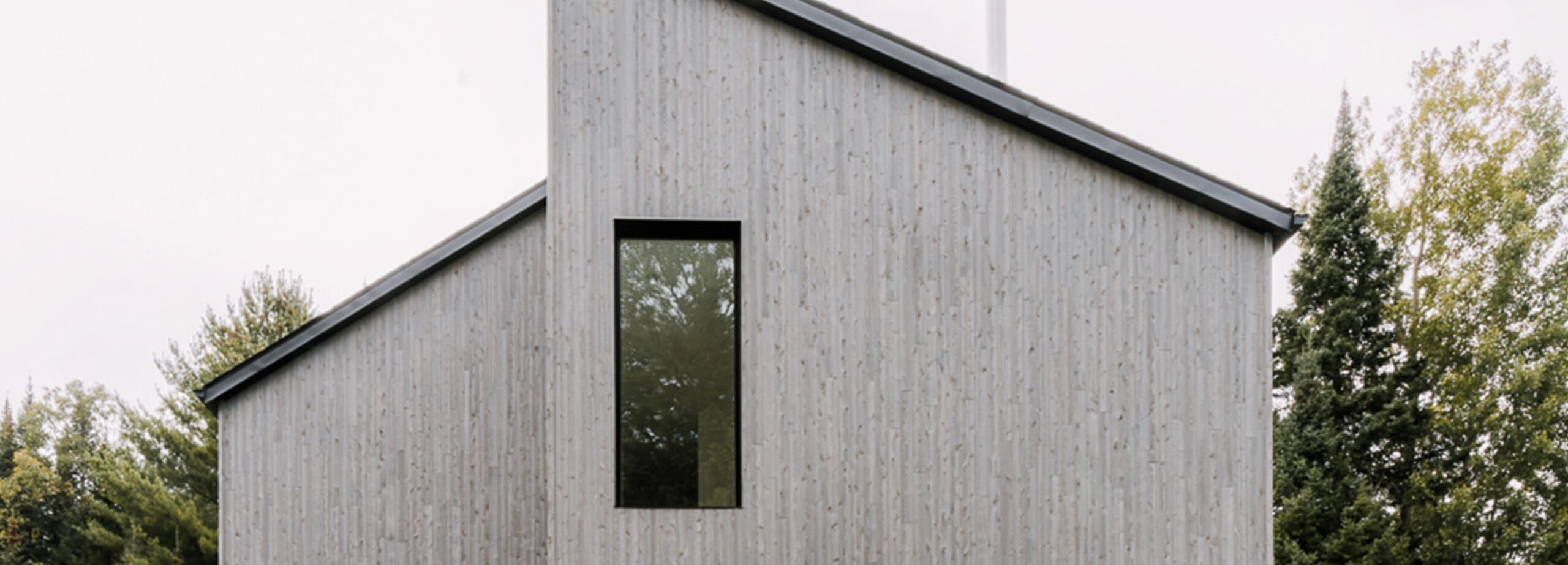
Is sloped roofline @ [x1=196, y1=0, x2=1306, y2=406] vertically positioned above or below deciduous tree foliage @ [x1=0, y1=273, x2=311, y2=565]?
above

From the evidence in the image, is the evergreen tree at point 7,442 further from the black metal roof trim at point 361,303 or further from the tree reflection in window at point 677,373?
the tree reflection in window at point 677,373

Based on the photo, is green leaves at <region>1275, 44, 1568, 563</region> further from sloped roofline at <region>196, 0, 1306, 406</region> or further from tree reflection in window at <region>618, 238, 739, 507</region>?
tree reflection in window at <region>618, 238, 739, 507</region>

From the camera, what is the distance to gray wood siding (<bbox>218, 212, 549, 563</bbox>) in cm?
592

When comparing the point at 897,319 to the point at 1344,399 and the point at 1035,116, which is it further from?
the point at 1344,399

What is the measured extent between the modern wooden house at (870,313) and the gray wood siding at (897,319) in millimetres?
13

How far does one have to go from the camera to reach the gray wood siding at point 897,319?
4035 millimetres

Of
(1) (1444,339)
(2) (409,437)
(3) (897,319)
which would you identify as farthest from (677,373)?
(1) (1444,339)

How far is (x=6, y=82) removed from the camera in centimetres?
2248

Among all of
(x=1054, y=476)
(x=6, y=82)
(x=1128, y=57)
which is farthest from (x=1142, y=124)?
(x=6, y=82)

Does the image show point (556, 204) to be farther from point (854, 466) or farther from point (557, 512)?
point (854, 466)

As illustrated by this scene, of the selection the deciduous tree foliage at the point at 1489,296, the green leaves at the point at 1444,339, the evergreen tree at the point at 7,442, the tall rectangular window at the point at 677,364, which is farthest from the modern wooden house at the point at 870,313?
the evergreen tree at the point at 7,442

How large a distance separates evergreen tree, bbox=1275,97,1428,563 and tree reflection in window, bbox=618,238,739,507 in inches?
550

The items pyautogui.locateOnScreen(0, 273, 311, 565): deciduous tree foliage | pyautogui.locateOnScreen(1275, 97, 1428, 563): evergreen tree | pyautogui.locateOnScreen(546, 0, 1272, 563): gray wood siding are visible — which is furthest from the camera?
pyautogui.locateOnScreen(0, 273, 311, 565): deciduous tree foliage

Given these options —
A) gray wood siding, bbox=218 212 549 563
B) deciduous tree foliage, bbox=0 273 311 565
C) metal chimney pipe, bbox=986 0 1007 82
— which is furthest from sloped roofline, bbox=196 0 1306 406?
deciduous tree foliage, bbox=0 273 311 565
